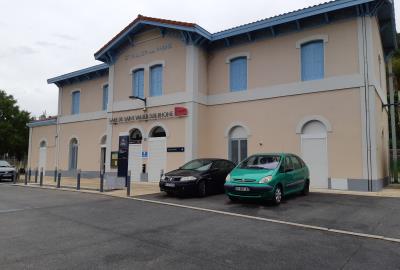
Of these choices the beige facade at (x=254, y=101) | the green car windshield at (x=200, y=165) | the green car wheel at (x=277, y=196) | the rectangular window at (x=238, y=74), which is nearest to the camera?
the green car wheel at (x=277, y=196)

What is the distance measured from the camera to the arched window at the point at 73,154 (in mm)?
23969

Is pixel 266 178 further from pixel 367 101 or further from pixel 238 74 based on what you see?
pixel 238 74

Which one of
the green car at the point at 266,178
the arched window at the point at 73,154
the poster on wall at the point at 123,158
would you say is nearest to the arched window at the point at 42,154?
the arched window at the point at 73,154

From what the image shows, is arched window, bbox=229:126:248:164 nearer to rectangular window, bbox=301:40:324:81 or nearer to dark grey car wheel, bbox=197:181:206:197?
rectangular window, bbox=301:40:324:81

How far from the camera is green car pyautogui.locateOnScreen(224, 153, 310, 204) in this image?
30.0 feet

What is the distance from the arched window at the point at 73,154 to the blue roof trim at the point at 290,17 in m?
13.8

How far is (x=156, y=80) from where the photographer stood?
60.2 feet

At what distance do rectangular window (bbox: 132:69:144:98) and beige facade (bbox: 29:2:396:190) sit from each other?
303 millimetres

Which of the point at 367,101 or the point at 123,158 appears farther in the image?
the point at 123,158

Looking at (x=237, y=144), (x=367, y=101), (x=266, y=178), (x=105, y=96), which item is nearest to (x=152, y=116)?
(x=237, y=144)

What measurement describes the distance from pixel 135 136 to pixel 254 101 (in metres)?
7.40

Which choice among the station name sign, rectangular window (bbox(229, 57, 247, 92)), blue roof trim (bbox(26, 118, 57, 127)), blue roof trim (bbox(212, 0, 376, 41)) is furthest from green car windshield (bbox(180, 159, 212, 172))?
blue roof trim (bbox(26, 118, 57, 127))

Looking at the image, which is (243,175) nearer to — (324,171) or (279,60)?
(324,171)

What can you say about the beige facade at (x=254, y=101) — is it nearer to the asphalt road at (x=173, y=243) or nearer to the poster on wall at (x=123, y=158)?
the poster on wall at (x=123, y=158)
